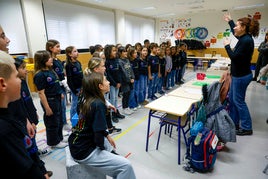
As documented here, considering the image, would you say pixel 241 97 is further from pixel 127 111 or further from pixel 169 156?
pixel 127 111

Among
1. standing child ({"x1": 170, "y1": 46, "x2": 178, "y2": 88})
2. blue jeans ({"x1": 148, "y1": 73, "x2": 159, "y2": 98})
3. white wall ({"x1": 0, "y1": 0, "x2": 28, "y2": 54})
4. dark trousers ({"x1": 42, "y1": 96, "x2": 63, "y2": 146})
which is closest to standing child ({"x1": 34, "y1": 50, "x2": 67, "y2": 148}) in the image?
dark trousers ({"x1": 42, "y1": 96, "x2": 63, "y2": 146})

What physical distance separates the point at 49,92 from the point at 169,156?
177 centimetres

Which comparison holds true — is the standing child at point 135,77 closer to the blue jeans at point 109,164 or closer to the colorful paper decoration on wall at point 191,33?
the blue jeans at point 109,164

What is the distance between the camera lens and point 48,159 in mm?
2266

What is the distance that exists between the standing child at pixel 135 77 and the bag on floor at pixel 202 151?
203 centimetres

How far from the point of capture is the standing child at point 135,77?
3737 mm

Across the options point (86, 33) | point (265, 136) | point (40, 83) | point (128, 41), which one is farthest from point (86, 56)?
point (265, 136)

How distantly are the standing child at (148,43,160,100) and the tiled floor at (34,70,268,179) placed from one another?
1.46 m

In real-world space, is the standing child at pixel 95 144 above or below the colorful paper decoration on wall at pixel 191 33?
below

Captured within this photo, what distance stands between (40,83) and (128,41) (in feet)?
25.8

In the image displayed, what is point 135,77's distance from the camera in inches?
154

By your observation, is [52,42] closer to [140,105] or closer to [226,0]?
[140,105]

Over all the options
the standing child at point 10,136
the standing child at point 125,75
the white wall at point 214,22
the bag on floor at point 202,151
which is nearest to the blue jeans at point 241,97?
the bag on floor at point 202,151

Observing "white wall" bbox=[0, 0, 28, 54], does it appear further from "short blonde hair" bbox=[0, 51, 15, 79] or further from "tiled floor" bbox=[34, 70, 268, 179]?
"short blonde hair" bbox=[0, 51, 15, 79]
